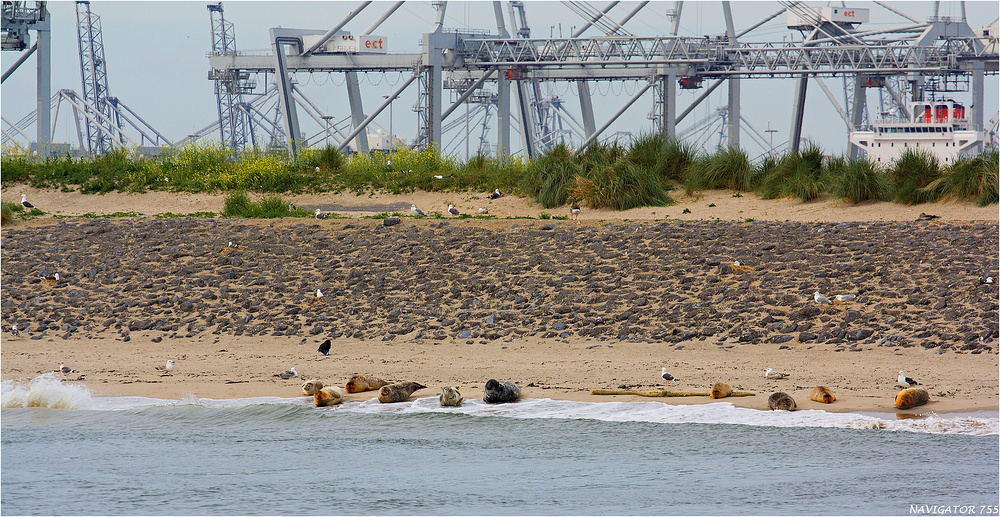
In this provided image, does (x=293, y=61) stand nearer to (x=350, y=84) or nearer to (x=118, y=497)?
(x=350, y=84)

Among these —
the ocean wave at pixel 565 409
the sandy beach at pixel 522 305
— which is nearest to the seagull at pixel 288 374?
the sandy beach at pixel 522 305

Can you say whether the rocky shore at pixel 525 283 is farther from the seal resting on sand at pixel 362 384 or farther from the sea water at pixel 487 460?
the sea water at pixel 487 460

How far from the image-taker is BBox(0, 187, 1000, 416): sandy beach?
442 inches

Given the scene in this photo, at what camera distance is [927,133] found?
43.8 meters

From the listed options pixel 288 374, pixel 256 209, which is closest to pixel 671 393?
pixel 288 374

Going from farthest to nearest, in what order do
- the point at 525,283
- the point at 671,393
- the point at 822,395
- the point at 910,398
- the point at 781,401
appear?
the point at 525,283, the point at 671,393, the point at 822,395, the point at 781,401, the point at 910,398

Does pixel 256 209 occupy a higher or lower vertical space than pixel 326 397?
higher

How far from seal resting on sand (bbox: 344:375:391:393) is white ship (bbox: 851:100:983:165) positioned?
37.7 m

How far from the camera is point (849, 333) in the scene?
11.9 m

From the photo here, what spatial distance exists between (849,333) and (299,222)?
11.2 m

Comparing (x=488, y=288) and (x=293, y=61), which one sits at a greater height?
(x=293, y=61)

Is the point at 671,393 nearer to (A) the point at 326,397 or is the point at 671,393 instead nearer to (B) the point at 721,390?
(B) the point at 721,390

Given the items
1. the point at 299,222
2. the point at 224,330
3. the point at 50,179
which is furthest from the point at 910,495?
the point at 50,179

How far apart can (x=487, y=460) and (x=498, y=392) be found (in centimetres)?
140
